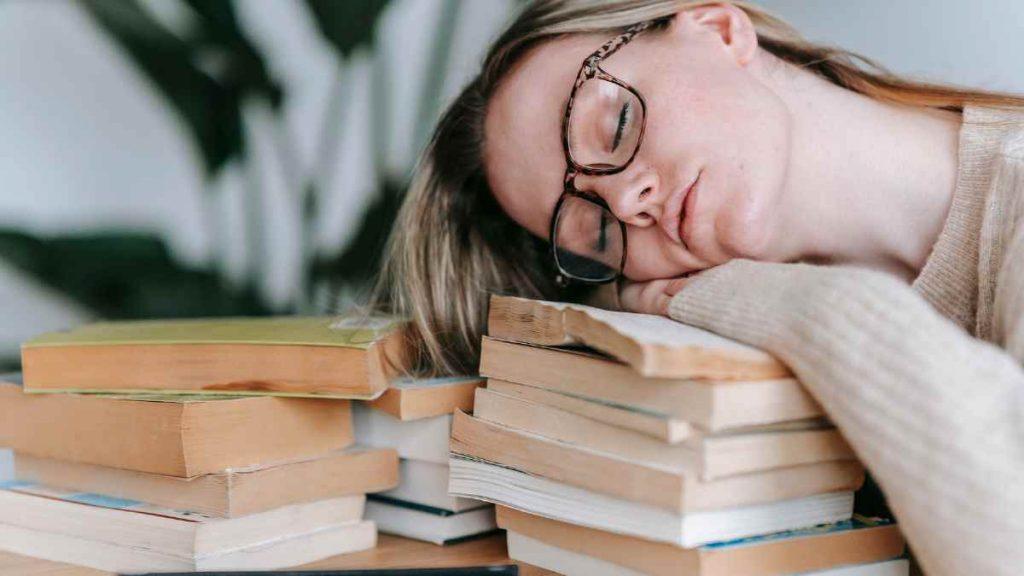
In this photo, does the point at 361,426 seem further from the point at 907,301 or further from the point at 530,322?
the point at 907,301

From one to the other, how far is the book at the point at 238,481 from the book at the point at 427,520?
0.11 ft

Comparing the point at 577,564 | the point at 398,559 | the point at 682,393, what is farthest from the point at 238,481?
the point at 682,393

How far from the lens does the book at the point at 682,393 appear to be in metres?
0.61

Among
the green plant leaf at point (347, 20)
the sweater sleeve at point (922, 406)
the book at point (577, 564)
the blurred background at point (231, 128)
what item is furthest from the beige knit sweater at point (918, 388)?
the green plant leaf at point (347, 20)

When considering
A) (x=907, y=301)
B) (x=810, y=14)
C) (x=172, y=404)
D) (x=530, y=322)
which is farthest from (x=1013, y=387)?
(x=810, y=14)

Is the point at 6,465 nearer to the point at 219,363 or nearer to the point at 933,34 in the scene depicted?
the point at 219,363

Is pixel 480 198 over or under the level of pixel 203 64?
under

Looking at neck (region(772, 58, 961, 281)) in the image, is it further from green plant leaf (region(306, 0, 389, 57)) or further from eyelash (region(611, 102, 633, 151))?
green plant leaf (region(306, 0, 389, 57))

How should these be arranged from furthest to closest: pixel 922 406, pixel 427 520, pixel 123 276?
pixel 123 276 < pixel 427 520 < pixel 922 406

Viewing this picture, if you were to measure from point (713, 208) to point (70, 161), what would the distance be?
0.74 meters

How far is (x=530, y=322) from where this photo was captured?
0.79 meters

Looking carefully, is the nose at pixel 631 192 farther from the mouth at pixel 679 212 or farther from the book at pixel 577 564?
the book at pixel 577 564

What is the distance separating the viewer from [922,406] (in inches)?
21.6

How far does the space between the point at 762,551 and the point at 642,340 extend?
0.18 meters
